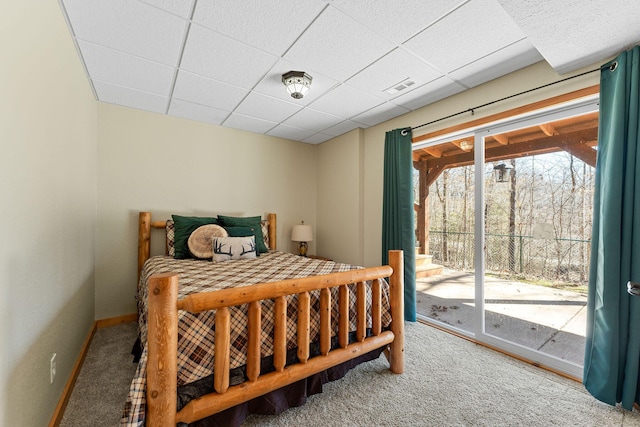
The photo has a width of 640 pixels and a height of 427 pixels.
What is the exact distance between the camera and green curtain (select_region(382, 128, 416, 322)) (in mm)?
2910

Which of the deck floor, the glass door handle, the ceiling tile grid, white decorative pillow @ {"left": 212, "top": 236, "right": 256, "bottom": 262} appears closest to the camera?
the glass door handle

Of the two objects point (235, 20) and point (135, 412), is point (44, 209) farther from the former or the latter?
point (235, 20)

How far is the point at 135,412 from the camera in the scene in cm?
108

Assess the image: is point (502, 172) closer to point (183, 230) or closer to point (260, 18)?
point (260, 18)

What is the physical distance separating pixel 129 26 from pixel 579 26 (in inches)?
104

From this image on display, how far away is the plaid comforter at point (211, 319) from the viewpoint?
114 centimetres

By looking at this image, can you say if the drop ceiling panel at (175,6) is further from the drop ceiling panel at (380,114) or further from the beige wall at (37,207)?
the drop ceiling panel at (380,114)

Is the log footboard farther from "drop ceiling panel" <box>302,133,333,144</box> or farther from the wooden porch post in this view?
"drop ceiling panel" <box>302,133,333,144</box>

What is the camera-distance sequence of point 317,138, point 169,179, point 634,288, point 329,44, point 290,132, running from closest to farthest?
point 634,288
point 329,44
point 169,179
point 290,132
point 317,138

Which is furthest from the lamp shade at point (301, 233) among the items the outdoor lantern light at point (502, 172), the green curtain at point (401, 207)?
the outdoor lantern light at point (502, 172)

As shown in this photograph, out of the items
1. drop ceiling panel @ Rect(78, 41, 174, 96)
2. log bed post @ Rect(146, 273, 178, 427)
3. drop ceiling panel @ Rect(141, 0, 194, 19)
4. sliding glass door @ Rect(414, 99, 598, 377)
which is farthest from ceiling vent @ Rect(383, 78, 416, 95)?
log bed post @ Rect(146, 273, 178, 427)

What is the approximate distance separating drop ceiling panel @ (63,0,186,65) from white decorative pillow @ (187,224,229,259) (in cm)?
161

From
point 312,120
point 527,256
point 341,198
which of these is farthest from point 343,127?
point 527,256

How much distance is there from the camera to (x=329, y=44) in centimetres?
185
